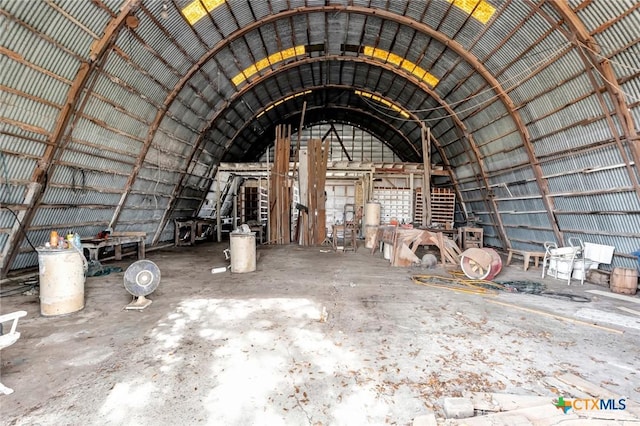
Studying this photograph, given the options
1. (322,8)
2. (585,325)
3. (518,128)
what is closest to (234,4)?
(322,8)

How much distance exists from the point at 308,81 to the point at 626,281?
14551 millimetres

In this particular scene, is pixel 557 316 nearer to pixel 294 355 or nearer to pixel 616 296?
pixel 616 296

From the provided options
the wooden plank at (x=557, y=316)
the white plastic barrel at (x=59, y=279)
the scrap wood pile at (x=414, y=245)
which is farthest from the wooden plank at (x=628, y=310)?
the white plastic barrel at (x=59, y=279)

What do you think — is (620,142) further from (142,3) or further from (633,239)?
(142,3)

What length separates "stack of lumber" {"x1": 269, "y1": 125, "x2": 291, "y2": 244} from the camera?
45.3 feet

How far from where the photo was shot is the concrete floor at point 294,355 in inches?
111

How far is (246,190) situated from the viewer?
59.6 ft

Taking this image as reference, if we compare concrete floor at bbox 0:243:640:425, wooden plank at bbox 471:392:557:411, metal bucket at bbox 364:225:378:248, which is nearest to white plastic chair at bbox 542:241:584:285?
concrete floor at bbox 0:243:640:425

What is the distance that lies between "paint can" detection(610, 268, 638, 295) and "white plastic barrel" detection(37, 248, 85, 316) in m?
10.7

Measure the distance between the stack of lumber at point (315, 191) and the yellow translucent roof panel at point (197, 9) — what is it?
235 inches

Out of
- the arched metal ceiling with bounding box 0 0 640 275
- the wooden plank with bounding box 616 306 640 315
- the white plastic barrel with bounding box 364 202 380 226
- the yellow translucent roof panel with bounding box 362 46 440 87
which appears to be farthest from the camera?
the white plastic barrel with bounding box 364 202 380 226

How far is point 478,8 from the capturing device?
349 inches

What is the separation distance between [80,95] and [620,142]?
499 inches

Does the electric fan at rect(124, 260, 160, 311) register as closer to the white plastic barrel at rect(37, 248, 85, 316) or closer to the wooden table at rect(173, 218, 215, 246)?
the white plastic barrel at rect(37, 248, 85, 316)
